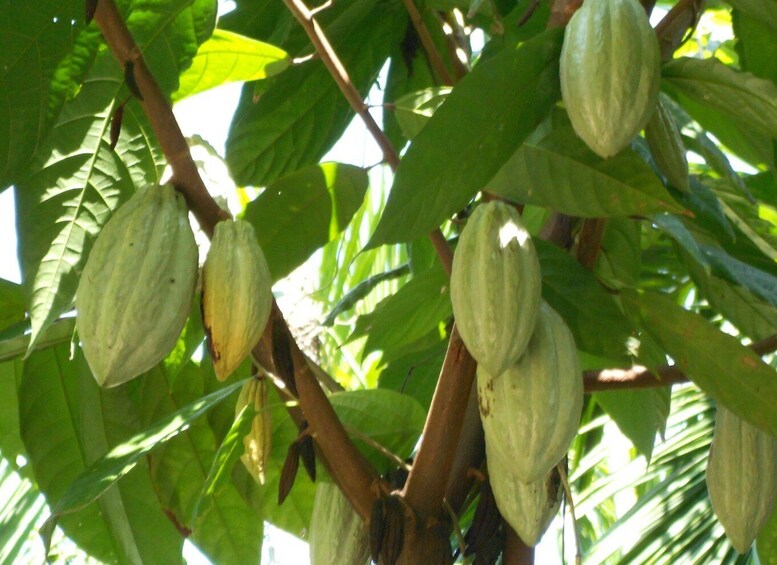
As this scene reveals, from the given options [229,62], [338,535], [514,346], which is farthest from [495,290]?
[229,62]

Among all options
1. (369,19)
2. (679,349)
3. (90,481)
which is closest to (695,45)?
(369,19)

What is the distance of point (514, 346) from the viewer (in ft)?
2.24

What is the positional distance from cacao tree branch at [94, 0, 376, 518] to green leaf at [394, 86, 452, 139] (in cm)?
18

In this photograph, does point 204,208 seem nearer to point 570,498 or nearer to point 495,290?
point 495,290

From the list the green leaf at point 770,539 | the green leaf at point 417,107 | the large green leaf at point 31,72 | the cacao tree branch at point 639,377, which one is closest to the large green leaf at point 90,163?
the large green leaf at point 31,72

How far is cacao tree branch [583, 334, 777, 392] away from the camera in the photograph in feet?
2.53

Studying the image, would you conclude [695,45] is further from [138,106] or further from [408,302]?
[138,106]

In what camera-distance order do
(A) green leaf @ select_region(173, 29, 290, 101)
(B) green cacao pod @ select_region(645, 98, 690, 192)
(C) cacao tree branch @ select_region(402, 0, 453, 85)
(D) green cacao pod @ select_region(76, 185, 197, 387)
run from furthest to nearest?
(C) cacao tree branch @ select_region(402, 0, 453, 85), (A) green leaf @ select_region(173, 29, 290, 101), (B) green cacao pod @ select_region(645, 98, 690, 192), (D) green cacao pod @ select_region(76, 185, 197, 387)

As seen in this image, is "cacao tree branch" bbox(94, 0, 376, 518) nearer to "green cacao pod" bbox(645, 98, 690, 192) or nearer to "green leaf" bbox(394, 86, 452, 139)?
"green leaf" bbox(394, 86, 452, 139)

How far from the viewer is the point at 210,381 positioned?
104 cm

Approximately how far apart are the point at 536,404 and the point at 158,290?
10.2 inches

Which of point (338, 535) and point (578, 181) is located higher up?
point (578, 181)

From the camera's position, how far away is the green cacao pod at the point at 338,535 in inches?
32.0

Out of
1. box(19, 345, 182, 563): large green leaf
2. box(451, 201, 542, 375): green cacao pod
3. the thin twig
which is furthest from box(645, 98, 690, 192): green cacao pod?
box(19, 345, 182, 563): large green leaf
